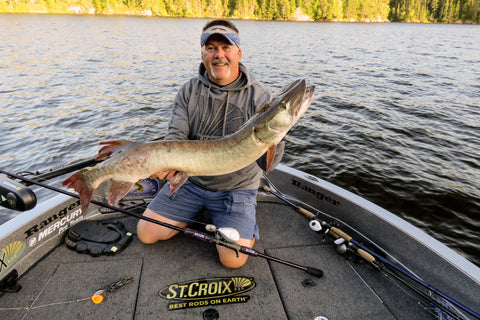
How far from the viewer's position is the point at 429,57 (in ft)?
70.1

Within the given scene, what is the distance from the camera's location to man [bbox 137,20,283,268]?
115 inches

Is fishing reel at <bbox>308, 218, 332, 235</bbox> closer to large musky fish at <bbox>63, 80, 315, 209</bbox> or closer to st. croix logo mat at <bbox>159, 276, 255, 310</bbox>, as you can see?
st. croix logo mat at <bbox>159, 276, 255, 310</bbox>

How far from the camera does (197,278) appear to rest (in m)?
2.79

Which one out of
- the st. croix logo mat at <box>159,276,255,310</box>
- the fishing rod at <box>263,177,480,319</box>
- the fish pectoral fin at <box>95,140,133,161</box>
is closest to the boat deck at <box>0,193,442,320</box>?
the st. croix logo mat at <box>159,276,255,310</box>

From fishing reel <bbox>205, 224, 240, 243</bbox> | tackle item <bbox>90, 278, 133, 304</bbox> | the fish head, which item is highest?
the fish head

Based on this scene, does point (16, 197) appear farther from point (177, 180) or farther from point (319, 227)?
point (319, 227)

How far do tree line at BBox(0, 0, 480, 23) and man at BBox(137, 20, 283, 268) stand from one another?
112349mm

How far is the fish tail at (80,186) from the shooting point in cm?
228

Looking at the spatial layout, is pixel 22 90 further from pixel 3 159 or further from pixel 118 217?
pixel 118 217

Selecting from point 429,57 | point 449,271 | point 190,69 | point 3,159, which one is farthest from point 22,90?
point 429,57

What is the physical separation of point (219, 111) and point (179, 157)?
103 centimetres

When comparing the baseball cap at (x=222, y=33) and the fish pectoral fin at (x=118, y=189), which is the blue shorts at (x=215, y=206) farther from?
A: the baseball cap at (x=222, y=33)

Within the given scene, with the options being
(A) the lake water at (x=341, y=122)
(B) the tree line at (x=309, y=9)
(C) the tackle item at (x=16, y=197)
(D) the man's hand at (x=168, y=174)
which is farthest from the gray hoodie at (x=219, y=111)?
(B) the tree line at (x=309, y=9)

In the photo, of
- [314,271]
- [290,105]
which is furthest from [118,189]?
[314,271]
